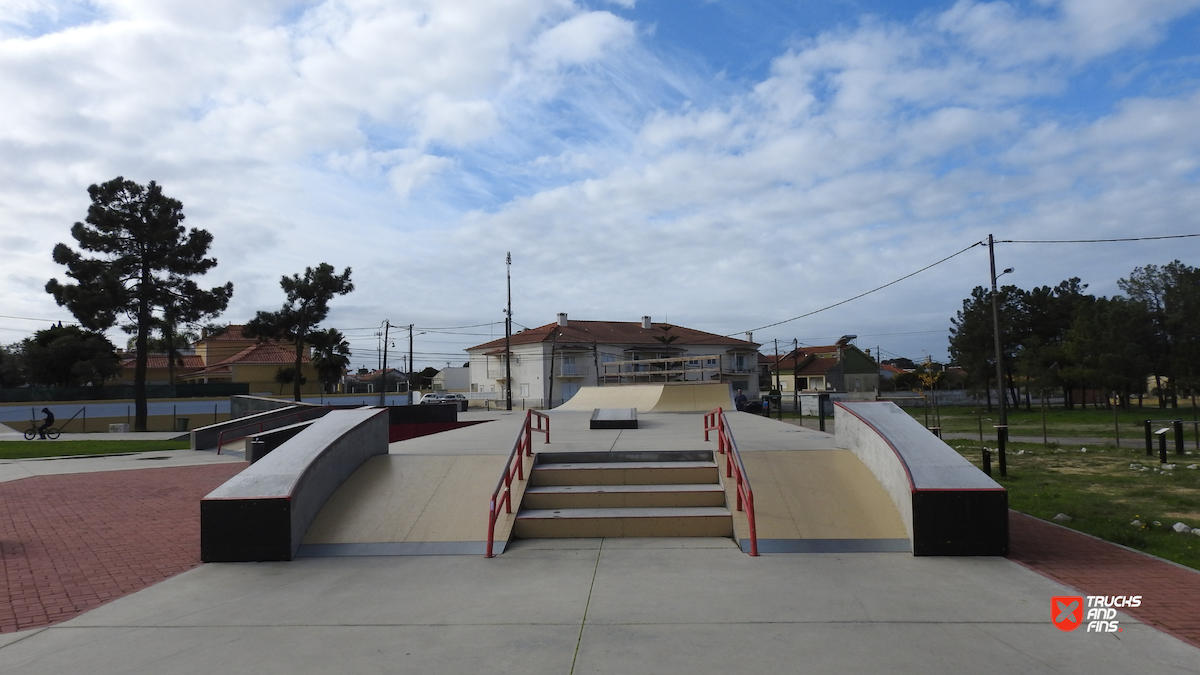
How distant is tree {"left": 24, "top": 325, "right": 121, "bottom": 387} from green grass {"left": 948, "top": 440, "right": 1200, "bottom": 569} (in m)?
54.9

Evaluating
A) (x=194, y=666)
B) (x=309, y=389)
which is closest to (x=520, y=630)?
(x=194, y=666)

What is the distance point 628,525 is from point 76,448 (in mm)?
18162

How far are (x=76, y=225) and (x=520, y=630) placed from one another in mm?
35090

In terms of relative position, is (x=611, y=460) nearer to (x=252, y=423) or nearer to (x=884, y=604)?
(x=884, y=604)

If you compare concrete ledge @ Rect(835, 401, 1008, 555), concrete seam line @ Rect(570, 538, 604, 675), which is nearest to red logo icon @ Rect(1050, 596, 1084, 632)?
concrete ledge @ Rect(835, 401, 1008, 555)

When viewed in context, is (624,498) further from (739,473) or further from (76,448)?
(76,448)

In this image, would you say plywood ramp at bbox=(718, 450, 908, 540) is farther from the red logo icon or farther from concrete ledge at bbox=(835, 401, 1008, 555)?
the red logo icon

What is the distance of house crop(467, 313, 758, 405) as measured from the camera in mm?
55844

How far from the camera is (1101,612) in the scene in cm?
486

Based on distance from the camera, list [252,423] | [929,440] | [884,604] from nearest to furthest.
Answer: [884,604] → [929,440] → [252,423]

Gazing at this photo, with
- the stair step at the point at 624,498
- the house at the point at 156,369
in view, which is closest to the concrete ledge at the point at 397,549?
the stair step at the point at 624,498

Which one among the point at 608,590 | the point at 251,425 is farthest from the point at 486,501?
the point at 251,425

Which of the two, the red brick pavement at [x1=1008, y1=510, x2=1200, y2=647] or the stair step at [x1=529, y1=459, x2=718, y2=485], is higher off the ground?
the stair step at [x1=529, y1=459, x2=718, y2=485]

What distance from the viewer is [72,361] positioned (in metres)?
51.0
